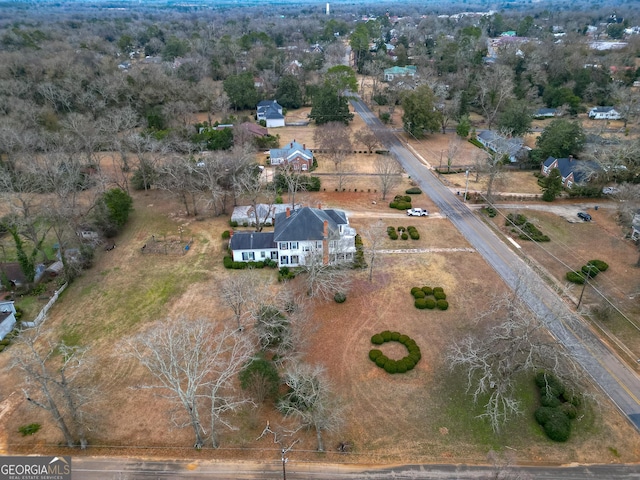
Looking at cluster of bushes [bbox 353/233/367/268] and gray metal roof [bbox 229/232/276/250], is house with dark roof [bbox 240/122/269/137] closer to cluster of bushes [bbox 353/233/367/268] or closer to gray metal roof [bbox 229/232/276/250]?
gray metal roof [bbox 229/232/276/250]

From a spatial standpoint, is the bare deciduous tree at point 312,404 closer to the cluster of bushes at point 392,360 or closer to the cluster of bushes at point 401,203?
the cluster of bushes at point 392,360

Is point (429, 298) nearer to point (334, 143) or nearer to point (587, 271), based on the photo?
point (587, 271)

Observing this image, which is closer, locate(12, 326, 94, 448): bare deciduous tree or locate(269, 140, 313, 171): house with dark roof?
locate(12, 326, 94, 448): bare deciduous tree

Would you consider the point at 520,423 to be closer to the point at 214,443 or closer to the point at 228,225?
the point at 214,443

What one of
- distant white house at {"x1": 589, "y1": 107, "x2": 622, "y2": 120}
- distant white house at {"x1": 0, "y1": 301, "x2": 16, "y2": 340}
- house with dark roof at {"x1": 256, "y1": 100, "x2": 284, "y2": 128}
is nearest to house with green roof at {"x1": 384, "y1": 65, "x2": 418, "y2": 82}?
house with dark roof at {"x1": 256, "y1": 100, "x2": 284, "y2": 128}

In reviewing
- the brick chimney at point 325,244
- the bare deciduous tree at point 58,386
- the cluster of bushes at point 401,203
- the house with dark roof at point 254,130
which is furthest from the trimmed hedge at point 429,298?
the house with dark roof at point 254,130

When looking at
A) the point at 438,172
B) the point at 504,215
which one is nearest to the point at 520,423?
the point at 504,215

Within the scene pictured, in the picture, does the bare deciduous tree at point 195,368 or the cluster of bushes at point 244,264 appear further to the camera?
the cluster of bushes at point 244,264
